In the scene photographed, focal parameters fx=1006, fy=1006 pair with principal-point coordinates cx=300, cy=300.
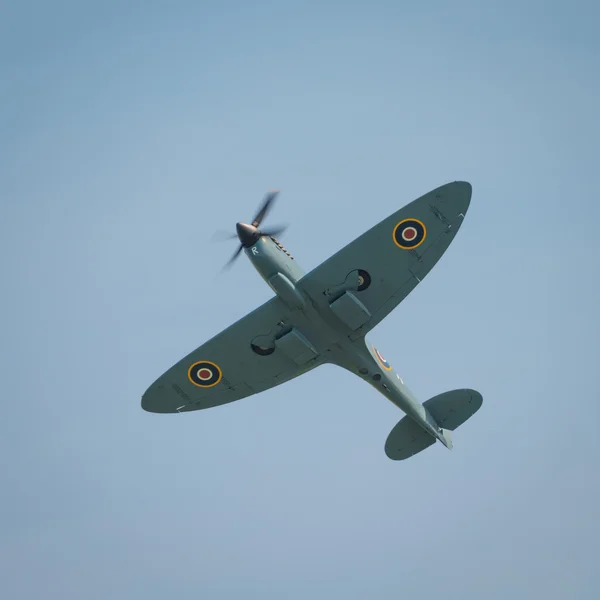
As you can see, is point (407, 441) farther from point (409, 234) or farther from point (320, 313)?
point (409, 234)

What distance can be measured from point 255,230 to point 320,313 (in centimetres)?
260

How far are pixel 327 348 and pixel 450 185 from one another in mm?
4915

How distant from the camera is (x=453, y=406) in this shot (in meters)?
26.9

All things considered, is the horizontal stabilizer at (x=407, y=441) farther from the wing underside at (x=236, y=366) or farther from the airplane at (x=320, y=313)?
the wing underside at (x=236, y=366)

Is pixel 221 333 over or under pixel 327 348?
over

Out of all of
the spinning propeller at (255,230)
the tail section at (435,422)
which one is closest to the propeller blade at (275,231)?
the spinning propeller at (255,230)

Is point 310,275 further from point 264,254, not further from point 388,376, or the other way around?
point 388,376

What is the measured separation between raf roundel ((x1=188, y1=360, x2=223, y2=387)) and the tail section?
5.03 meters

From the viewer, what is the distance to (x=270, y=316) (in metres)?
23.9

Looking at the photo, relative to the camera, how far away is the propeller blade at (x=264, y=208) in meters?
23.3

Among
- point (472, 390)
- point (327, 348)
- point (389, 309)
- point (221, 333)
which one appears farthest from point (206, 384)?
point (472, 390)

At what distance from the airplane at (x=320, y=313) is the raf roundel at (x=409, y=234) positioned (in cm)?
2

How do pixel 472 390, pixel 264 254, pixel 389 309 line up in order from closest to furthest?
pixel 264 254 < pixel 389 309 < pixel 472 390

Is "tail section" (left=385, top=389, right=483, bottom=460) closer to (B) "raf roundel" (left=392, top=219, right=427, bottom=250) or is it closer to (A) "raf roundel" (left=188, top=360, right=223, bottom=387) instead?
(A) "raf roundel" (left=188, top=360, right=223, bottom=387)
